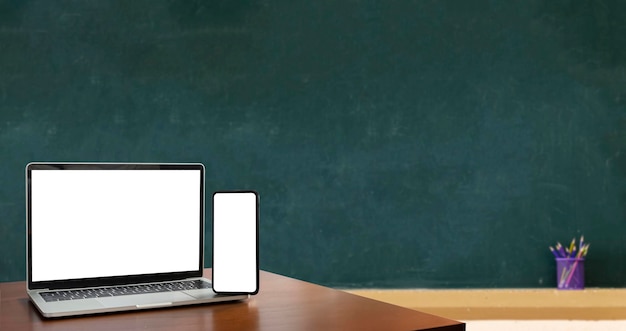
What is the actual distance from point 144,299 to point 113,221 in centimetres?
16

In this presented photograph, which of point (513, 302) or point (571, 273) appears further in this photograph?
point (571, 273)

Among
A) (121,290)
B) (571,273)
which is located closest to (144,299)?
(121,290)

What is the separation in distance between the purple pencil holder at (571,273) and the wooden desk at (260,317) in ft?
5.20

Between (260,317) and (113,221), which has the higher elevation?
(113,221)

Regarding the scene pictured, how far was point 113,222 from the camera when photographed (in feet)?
3.53

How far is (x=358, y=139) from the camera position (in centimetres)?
247

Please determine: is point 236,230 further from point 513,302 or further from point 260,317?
point 513,302

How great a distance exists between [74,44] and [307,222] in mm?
1051

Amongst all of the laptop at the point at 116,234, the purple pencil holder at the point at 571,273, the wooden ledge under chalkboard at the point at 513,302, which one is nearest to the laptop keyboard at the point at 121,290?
the laptop at the point at 116,234

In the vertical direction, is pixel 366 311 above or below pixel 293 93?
below

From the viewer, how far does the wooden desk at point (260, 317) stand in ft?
2.81

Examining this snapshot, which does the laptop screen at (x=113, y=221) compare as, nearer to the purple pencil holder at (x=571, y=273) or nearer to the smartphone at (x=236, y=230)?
the smartphone at (x=236, y=230)

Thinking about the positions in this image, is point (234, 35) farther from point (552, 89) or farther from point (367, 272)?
point (552, 89)

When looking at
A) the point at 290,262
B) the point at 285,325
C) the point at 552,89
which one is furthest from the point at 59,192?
the point at 552,89
